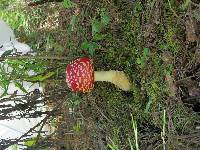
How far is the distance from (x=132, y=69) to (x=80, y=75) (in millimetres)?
361

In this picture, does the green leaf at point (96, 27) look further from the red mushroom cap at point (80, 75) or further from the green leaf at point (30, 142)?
the green leaf at point (30, 142)

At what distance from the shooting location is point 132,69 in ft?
6.33

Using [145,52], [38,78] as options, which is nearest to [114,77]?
[145,52]

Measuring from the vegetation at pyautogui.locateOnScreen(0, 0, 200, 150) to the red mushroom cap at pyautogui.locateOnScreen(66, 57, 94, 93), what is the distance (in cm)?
25

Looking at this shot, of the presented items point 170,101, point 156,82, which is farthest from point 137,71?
point 170,101

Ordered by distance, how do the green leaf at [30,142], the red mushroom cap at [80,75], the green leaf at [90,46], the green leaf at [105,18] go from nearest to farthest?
the red mushroom cap at [80,75]
the green leaf at [105,18]
the green leaf at [90,46]
the green leaf at [30,142]

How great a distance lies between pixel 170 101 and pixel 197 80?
0.17 meters

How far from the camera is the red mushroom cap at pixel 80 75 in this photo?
1.70 metres

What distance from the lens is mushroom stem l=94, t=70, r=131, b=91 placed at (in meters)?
1.87

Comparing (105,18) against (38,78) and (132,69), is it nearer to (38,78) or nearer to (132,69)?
(132,69)

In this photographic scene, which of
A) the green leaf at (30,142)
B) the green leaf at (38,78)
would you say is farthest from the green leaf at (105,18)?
the green leaf at (30,142)

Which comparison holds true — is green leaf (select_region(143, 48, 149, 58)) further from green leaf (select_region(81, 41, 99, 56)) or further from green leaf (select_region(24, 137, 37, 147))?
green leaf (select_region(24, 137, 37, 147))

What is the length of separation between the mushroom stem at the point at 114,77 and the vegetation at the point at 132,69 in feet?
0.16

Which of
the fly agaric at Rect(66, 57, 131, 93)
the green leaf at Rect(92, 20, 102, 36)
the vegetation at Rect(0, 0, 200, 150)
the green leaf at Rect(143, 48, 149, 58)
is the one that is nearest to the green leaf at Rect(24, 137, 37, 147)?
the vegetation at Rect(0, 0, 200, 150)
